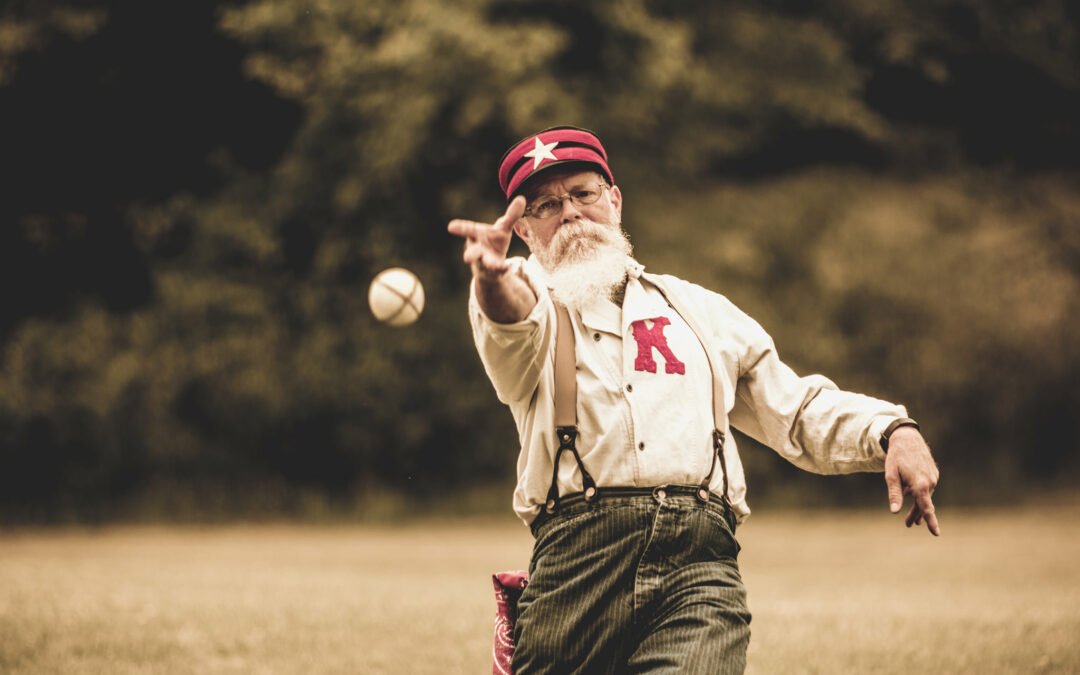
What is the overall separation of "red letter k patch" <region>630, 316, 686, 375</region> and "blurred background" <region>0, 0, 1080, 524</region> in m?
13.3

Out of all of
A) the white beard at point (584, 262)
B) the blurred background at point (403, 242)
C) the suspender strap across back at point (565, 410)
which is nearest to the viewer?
the suspender strap across back at point (565, 410)

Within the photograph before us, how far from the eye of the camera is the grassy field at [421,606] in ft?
19.3

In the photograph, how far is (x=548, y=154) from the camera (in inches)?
133

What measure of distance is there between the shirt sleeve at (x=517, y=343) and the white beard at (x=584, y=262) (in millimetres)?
121

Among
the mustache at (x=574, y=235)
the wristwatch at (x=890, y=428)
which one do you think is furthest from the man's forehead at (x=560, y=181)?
the wristwatch at (x=890, y=428)

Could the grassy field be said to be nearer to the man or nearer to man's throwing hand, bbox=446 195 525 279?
the man

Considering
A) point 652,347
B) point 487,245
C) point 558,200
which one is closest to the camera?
point 487,245

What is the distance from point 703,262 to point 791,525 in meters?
4.17

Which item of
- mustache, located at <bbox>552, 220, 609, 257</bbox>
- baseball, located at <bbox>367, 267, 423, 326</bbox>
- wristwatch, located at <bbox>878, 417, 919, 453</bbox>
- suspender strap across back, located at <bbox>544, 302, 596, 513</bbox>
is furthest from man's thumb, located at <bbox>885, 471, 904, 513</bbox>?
baseball, located at <bbox>367, 267, 423, 326</bbox>

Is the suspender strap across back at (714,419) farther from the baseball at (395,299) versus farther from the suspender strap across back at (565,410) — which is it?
the baseball at (395,299)

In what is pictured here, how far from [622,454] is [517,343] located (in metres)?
0.42

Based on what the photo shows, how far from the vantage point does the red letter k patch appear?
125 inches

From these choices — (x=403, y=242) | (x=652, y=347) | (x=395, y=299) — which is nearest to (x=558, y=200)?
(x=652, y=347)

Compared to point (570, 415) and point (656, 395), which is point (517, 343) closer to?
point (570, 415)
